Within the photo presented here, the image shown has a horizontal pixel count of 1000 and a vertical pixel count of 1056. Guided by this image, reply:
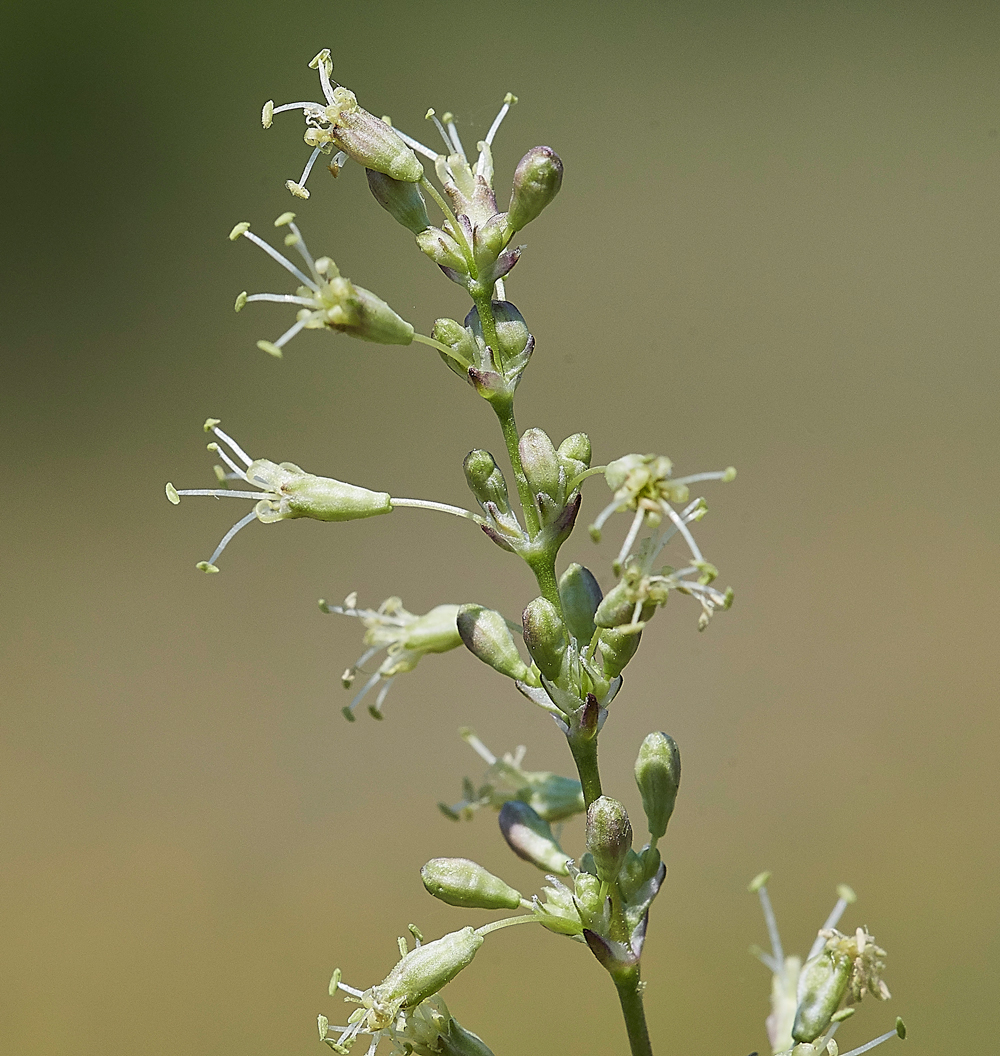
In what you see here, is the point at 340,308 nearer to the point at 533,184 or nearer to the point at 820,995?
the point at 533,184

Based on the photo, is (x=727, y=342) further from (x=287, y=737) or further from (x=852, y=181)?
(x=287, y=737)

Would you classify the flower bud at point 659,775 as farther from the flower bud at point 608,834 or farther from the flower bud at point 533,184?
the flower bud at point 533,184

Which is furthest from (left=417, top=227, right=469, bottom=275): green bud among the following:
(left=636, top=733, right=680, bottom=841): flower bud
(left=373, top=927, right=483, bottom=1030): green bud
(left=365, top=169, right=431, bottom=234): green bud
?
(left=373, top=927, right=483, bottom=1030): green bud

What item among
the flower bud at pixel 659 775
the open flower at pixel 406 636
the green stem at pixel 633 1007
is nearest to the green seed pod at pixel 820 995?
the green stem at pixel 633 1007

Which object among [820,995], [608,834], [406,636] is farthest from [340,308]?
[820,995]

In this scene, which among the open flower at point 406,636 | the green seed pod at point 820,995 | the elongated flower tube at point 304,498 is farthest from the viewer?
the open flower at point 406,636
